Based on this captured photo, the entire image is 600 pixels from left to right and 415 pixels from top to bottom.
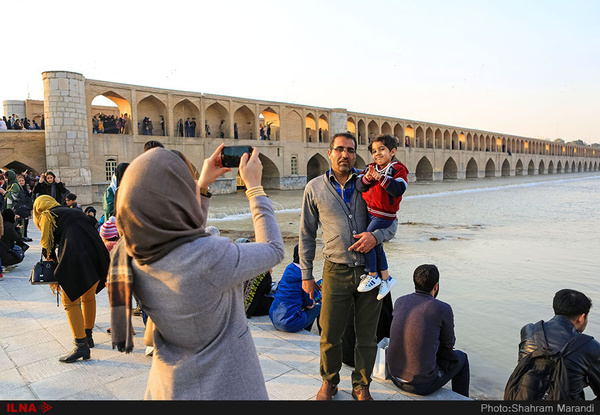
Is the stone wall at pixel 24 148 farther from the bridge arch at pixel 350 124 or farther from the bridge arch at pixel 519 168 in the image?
the bridge arch at pixel 519 168

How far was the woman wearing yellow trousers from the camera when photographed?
295 centimetres

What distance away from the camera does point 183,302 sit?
1038 mm

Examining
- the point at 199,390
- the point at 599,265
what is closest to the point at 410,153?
the point at 599,265

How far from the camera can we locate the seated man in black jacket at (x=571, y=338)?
1901mm

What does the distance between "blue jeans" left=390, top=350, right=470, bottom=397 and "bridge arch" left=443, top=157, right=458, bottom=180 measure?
139 ft

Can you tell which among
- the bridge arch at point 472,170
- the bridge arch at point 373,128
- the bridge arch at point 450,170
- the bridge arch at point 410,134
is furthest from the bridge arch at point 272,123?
the bridge arch at point 472,170

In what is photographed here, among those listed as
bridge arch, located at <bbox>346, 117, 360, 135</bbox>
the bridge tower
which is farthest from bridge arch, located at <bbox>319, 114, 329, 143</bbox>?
the bridge tower

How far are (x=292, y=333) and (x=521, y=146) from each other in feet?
201

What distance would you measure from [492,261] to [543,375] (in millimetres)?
6492

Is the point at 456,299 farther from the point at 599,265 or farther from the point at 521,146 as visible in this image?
the point at 521,146

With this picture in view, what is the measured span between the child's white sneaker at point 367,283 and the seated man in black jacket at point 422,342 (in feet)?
1.14

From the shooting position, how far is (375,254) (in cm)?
237

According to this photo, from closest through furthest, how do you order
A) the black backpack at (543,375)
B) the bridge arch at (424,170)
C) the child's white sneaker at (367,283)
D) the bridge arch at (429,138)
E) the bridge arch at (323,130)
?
the black backpack at (543,375) → the child's white sneaker at (367,283) → the bridge arch at (323,130) → the bridge arch at (424,170) → the bridge arch at (429,138)
